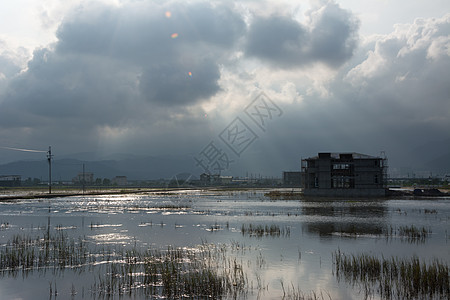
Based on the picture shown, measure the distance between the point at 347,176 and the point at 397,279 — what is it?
94.9 meters

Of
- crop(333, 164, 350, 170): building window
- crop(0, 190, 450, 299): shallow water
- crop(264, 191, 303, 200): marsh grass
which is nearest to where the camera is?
crop(0, 190, 450, 299): shallow water

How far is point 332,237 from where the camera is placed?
32.2 metres

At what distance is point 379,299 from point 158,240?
60.6 ft

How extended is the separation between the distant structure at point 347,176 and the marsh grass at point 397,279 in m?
89.1

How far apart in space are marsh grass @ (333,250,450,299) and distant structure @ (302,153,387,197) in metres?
89.1

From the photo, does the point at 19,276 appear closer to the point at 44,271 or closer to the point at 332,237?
the point at 44,271

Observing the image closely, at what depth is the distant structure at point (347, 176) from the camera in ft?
351

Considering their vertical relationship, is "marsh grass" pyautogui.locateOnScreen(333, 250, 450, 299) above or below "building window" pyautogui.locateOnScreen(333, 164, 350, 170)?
below

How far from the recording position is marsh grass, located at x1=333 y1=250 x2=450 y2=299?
53.8 feet

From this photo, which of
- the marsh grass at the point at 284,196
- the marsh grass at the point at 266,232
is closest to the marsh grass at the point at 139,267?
the marsh grass at the point at 266,232

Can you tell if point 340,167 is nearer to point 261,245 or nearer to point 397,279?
point 261,245

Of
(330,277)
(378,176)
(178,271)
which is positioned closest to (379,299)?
(330,277)

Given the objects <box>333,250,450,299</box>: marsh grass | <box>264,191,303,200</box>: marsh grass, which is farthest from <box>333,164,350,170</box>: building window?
<box>333,250,450,299</box>: marsh grass

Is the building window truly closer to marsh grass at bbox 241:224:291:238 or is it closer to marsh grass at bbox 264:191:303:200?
marsh grass at bbox 264:191:303:200
